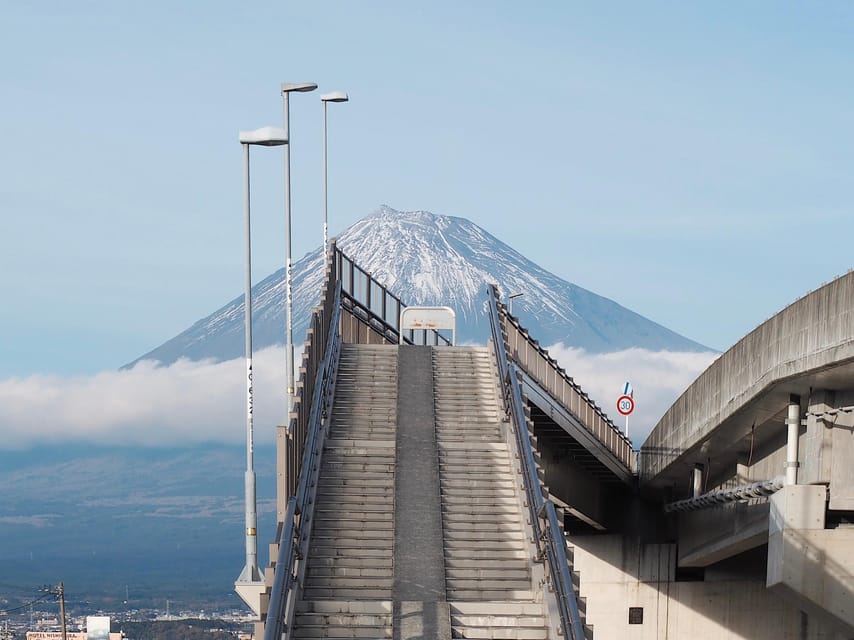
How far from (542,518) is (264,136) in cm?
1211

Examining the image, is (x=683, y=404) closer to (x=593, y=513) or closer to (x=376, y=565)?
(x=593, y=513)

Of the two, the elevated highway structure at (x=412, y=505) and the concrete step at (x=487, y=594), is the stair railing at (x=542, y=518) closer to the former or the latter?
the elevated highway structure at (x=412, y=505)

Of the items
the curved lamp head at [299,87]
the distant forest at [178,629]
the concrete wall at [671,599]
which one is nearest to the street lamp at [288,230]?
the curved lamp head at [299,87]

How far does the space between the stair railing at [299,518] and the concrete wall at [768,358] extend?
8.63m

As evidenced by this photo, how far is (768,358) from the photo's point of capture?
3042 cm

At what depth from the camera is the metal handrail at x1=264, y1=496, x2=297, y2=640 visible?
20159mm

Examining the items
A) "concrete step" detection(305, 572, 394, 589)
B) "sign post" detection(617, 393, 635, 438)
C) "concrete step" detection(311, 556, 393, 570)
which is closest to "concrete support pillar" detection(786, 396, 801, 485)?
"concrete step" detection(311, 556, 393, 570)

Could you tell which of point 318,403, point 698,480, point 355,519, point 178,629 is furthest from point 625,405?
point 178,629

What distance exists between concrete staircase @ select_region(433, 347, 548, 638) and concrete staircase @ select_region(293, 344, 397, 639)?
3.29ft

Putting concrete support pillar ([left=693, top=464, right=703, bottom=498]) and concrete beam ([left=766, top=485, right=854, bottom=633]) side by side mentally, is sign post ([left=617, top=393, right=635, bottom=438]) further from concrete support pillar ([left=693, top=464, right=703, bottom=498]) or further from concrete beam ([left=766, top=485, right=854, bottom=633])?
concrete beam ([left=766, top=485, right=854, bottom=633])

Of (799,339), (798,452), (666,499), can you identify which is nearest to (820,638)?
(666,499)

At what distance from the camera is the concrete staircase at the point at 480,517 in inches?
907

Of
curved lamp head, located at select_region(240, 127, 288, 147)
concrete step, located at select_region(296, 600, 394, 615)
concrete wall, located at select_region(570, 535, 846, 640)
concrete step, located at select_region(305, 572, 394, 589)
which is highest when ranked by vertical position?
curved lamp head, located at select_region(240, 127, 288, 147)

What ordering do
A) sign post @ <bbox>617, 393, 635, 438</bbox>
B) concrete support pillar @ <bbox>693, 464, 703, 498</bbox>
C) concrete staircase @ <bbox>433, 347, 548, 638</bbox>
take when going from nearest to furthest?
1. concrete staircase @ <bbox>433, 347, 548, 638</bbox>
2. concrete support pillar @ <bbox>693, 464, 703, 498</bbox>
3. sign post @ <bbox>617, 393, 635, 438</bbox>
